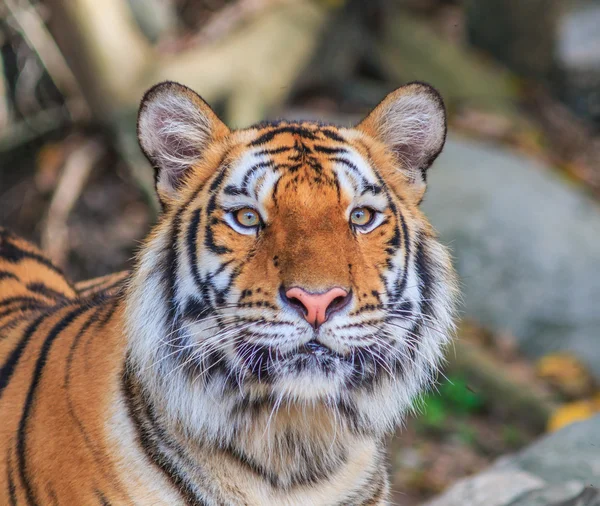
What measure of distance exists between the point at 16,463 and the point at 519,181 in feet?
13.1

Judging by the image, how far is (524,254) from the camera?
187 inches

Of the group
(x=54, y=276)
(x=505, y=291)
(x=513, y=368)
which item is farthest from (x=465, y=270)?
(x=54, y=276)

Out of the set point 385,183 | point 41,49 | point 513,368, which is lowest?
point 513,368

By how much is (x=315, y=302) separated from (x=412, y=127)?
70 cm

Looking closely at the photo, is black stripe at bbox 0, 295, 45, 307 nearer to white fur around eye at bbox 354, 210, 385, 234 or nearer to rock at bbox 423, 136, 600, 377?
white fur around eye at bbox 354, 210, 385, 234

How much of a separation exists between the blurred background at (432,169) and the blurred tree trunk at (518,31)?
4cm

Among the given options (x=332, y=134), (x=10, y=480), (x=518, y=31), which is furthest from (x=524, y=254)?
(x=10, y=480)

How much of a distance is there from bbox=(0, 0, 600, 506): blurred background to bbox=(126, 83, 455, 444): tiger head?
6.51 feet

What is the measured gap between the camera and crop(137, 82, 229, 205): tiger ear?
1.94m

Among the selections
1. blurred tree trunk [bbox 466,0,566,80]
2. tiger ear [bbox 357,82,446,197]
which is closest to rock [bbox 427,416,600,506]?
tiger ear [bbox 357,82,446,197]

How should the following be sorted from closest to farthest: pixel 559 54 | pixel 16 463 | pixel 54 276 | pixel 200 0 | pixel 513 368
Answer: pixel 16 463
pixel 54 276
pixel 513 368
pixel 200 0
pixel 559 54

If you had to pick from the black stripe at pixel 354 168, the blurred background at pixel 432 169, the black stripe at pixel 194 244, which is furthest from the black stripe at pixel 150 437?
the blurred background at pixel 432 169

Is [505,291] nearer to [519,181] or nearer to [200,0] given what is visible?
[519,181]

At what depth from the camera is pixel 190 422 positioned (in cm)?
183
